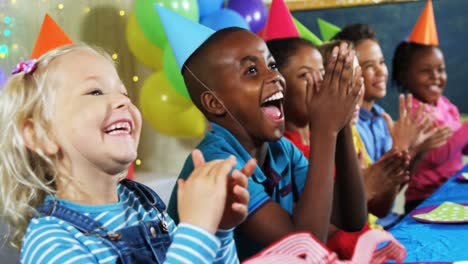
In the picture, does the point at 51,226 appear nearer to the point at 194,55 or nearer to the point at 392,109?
the point at 194,55

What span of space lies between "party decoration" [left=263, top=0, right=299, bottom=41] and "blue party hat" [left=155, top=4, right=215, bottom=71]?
1.14 feet

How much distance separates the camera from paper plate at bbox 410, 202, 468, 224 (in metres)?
1.03

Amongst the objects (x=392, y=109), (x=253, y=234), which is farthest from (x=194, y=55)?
(x=392, y=109)

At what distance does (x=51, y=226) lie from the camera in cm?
65

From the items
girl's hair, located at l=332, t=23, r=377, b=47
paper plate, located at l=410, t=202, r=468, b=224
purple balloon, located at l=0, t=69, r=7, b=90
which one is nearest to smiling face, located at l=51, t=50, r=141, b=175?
paper plate, located at l=410, t=202, r=468, b=224

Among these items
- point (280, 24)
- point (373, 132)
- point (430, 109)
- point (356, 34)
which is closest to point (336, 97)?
point (280, 24)

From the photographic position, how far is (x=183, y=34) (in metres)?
0.95

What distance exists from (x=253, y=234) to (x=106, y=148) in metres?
0.30

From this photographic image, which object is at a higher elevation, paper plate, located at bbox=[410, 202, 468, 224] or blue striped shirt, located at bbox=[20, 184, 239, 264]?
blue striped shirt, located at bbox=[20, 184, 239, 264]

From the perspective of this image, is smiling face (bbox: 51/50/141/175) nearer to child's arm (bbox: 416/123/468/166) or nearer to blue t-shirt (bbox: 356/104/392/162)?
blue t-shirt (bbox: 356/104/392/162)

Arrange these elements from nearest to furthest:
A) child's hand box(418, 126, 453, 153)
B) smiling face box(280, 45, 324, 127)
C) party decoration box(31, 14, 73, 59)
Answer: party decoration box(31, 14, 73, 59) < smiling face box(280, 45, 324, 127) < child's hand box(418, 126, 453, 153)

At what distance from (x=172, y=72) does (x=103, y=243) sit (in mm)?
1399

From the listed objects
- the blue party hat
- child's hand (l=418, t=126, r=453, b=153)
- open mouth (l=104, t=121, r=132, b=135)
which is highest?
the blue party hat

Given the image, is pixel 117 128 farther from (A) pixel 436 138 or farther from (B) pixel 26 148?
(A) pixel 436 138
